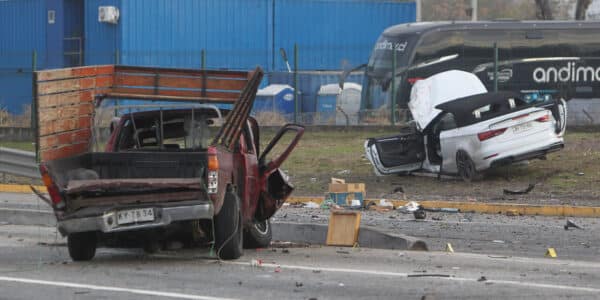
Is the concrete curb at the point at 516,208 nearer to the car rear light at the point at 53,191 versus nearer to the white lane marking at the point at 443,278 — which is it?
the white lane marking at the point at 443,278

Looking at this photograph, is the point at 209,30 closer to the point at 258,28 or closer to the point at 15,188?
the point at 258,28

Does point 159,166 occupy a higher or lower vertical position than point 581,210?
higher

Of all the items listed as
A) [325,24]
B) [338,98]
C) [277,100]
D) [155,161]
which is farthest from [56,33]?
[155,161]

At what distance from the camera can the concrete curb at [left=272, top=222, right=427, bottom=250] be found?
12961mm

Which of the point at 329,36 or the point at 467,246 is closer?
the point at 467,246

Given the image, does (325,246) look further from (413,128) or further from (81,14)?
(81,14)

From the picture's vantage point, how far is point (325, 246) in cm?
1354

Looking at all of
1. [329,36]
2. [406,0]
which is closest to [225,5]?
[329,36]

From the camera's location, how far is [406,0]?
4791 cm

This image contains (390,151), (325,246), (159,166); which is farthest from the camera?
(390,151)

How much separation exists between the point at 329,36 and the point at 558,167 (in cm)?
2386

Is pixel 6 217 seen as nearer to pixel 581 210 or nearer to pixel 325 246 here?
pixel 325 246

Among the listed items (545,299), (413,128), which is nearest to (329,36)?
(413,128)

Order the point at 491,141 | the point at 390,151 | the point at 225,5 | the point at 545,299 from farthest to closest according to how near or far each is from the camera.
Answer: the point at 225,5 < the point at 390,151 < the point at 491,141 < the point at 545,299
